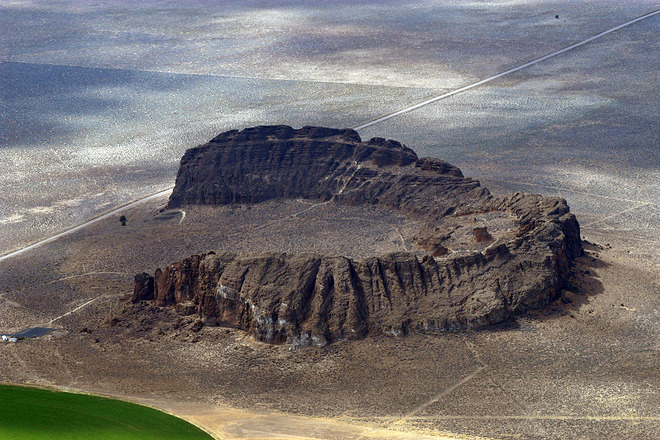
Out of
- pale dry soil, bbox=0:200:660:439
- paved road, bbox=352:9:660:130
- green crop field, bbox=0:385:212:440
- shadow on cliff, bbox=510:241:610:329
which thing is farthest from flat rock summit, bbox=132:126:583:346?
paved road, bbox=352:9:660:130

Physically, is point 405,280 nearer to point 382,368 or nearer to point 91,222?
point 382,368

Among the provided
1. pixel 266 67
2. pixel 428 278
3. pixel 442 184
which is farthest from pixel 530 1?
pixel 428 278

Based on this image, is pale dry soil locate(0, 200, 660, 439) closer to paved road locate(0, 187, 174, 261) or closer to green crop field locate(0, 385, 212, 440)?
green crop field locate(0, 385, 212, 440)

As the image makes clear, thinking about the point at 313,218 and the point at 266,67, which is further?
the point at 266,67

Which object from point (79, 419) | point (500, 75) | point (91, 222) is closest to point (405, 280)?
point (79, 419)

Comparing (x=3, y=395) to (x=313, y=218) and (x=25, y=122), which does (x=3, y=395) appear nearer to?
(x=313, y=218)

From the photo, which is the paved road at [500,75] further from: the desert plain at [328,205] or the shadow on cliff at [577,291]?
the shadow on cliff at [577,291]
